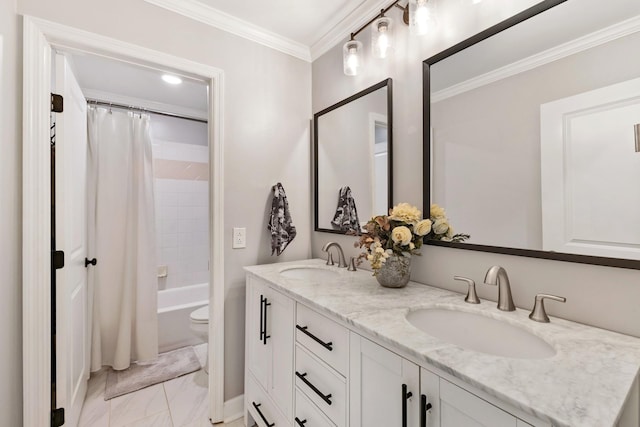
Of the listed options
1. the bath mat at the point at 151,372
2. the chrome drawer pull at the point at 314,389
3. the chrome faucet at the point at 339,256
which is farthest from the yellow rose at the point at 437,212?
the bath mat at the point at 151,372

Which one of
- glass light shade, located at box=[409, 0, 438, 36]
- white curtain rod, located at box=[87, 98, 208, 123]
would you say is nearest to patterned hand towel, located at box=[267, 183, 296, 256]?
glass light shade, located at box=[409, 0, 438, 36]

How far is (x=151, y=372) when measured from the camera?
2.28 metres

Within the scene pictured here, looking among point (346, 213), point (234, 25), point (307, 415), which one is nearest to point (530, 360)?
point (307, 415)

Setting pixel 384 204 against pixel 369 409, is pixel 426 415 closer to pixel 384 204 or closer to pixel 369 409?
pixel 369 409

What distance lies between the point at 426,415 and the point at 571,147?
93cm

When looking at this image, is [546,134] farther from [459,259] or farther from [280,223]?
[280,223]

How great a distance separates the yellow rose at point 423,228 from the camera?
1251mm

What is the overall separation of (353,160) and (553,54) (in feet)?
3.40

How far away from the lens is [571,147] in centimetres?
95

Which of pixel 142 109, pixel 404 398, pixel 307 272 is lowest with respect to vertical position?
pixel 404 398

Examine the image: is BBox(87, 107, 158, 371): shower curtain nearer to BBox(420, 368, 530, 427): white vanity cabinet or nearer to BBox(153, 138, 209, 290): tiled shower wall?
BBox(153, 138, 209, 290): tiled shower wall

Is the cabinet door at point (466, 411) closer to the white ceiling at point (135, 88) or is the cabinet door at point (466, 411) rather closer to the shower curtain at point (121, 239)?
the white ceiling at point (135, 88)

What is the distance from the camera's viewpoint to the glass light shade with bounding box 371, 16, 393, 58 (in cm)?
146

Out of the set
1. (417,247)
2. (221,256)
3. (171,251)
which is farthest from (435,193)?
(171,251)
